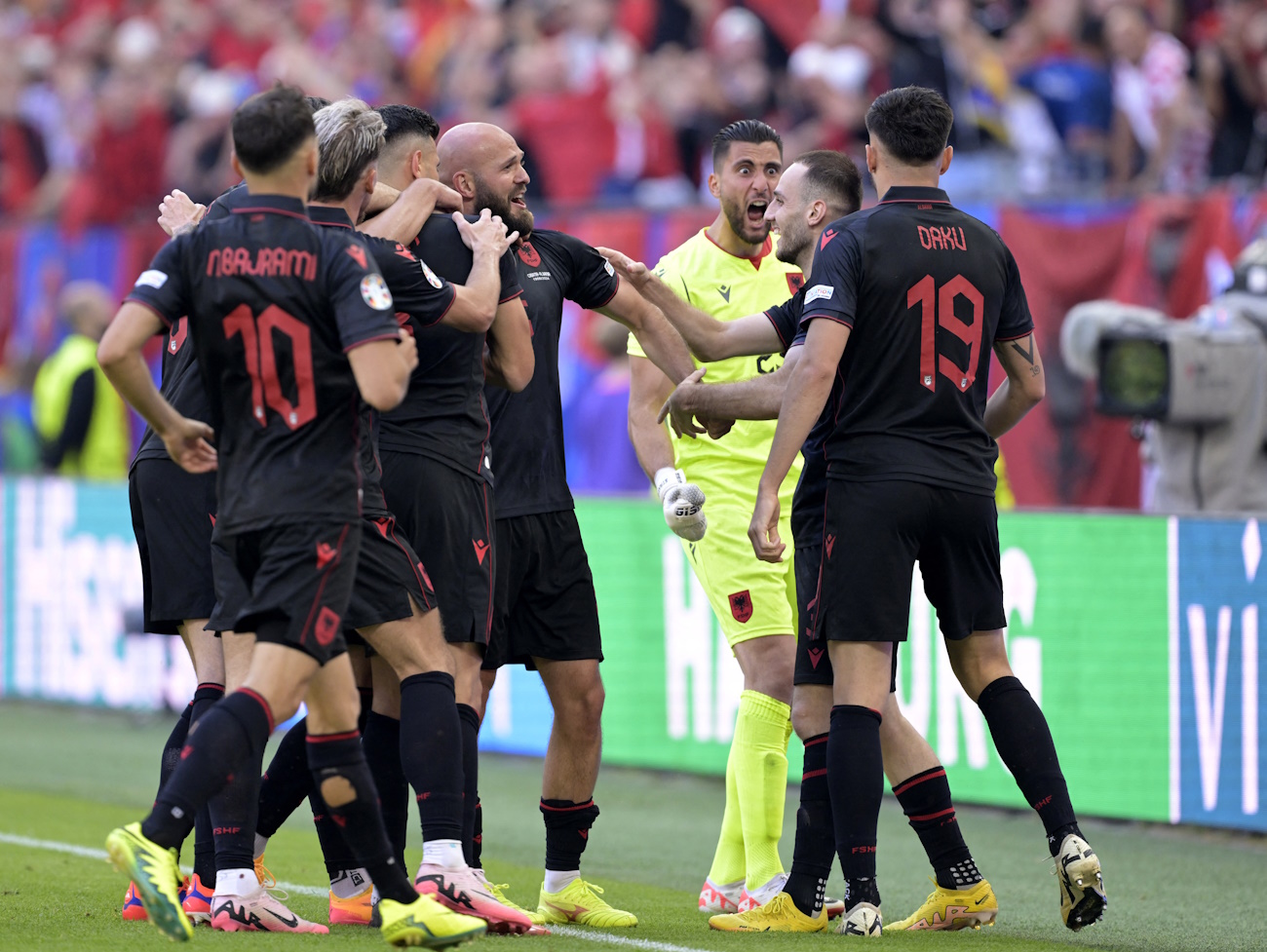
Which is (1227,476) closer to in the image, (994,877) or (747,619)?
(994,877)

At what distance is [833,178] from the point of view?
6.01 m

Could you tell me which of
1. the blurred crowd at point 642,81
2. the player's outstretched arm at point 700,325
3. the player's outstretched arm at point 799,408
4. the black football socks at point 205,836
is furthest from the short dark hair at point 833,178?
the blurred crowd at point 642,81

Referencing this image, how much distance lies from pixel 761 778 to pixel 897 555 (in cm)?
118

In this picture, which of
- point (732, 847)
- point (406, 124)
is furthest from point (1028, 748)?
point (406, 124)

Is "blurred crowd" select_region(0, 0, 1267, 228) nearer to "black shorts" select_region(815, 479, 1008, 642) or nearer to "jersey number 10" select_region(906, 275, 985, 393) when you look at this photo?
"jersey number 10" select_region(906, 275, 985, 393)

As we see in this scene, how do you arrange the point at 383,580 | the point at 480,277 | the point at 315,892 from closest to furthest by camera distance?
the point at 383,580
the point at 480,277
the point at 315,892

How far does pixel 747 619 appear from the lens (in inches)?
247

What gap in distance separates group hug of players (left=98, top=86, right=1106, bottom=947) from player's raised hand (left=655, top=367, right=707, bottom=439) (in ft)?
0.04

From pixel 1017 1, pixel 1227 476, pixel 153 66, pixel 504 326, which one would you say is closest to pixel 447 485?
pixel 504 326

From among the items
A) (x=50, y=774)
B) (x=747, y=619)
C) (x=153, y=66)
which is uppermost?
(x=153, y=66)

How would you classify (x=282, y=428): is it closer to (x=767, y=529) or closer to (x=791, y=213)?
(x=767, y=529)

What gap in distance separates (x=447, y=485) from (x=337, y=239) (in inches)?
38.3

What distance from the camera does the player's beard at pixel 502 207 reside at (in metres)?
5.58

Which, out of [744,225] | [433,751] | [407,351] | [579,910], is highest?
[744,225]
